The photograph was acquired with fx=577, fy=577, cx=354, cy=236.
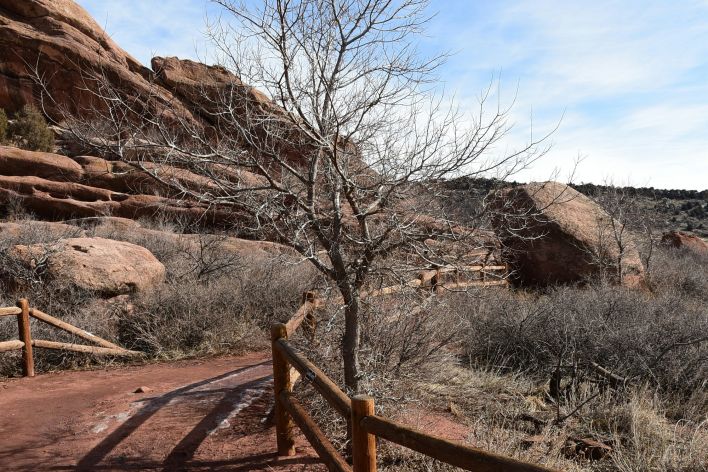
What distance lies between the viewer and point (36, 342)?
28.4 ft

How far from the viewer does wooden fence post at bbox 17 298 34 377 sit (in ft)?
27.5

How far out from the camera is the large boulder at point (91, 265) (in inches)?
434

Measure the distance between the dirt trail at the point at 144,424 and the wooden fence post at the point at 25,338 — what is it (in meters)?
0.28

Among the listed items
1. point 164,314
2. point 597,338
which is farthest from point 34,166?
point 597,338

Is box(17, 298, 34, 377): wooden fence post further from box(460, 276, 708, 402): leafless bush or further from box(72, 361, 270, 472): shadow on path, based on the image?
box(460, 276, 708, 402): leafless bush

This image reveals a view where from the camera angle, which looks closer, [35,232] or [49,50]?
[35,232]

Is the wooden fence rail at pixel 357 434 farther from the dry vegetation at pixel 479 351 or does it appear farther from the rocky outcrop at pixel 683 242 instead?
the rocky outcrop at pixel 683 242

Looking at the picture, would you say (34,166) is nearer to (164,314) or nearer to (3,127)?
(3,127)

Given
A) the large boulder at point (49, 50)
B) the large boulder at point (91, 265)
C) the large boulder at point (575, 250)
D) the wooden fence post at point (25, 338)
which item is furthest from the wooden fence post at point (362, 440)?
the large boulder at point (49, 50)

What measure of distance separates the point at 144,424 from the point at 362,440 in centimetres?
361

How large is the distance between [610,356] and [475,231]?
4.52 metres

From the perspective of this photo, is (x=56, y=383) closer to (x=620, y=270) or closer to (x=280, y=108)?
(x=280, y=108)

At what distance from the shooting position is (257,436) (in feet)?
18.2

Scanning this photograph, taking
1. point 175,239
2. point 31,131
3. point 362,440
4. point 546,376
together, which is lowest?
point 546,376
